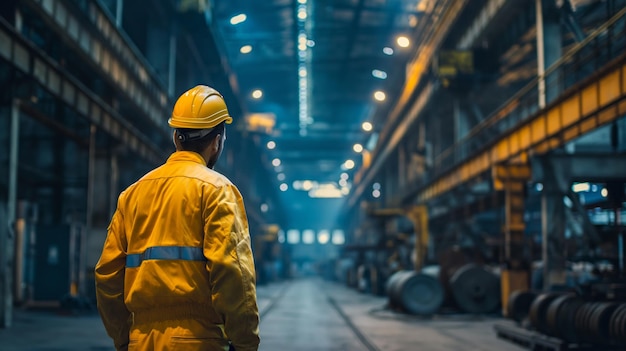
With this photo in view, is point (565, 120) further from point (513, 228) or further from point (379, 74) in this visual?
point (379, 74)

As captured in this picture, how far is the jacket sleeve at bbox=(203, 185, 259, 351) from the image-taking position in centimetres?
254

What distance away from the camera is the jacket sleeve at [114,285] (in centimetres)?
284

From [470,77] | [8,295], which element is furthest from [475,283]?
[8,295]

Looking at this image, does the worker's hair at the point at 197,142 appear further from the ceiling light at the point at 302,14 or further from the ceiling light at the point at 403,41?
the ceiling light at the point at 302,14

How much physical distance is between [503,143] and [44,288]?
1258cm

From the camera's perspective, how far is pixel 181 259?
2.65 m

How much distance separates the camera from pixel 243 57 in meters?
42.1

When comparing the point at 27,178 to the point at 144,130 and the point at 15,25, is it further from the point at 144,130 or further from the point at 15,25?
the point at 15,25

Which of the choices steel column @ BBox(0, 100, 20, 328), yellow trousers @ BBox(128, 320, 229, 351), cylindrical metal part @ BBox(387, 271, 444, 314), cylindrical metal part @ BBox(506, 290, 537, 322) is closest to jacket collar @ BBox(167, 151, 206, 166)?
yellow trousers @ BBox(128, 320, 229, 351)

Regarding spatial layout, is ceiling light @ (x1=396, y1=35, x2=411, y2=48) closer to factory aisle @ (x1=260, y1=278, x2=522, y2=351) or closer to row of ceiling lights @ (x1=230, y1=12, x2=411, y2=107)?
row of ceiling lights @ (x1=230, y1=12, x2=411, y2=107)

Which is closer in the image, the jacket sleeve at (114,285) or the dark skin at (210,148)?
the jacket sleeve at (114,285)

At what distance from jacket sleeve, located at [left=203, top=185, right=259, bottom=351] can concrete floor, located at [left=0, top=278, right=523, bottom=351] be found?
9.29 metres

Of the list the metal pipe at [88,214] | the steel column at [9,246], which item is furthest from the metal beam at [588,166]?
the steel column at [9,246]

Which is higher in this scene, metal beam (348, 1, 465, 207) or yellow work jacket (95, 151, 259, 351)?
metal beam (348, 1, 465, 207)
